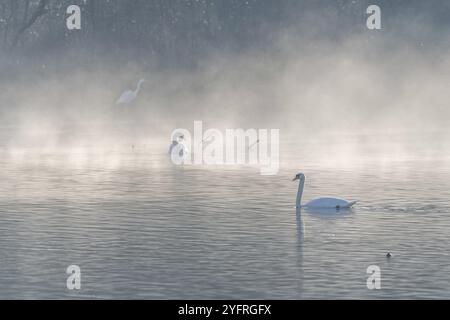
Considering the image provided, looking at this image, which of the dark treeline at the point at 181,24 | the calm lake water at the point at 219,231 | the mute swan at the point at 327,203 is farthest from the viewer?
the dark treeline at the point at 181,24

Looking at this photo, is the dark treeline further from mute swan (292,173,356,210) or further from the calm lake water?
mute swan (292,173,356,210)

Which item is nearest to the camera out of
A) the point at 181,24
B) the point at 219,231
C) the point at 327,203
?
the point at 219,231

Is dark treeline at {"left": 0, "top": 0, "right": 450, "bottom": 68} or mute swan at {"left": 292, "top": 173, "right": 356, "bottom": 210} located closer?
mute swan at {"left": 292, "top": 173, "right": 356, "bottom": 210}

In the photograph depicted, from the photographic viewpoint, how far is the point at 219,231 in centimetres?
3008

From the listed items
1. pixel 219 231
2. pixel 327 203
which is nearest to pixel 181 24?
pixel 327 203

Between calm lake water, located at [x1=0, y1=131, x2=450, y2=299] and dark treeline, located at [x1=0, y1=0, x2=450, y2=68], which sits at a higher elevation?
dark treeline, located at [x1=0, y1=0, x2=450, y2=68]

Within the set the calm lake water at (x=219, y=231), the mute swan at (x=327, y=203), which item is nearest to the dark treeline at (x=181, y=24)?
the calm lake water at (x=219, y=231)

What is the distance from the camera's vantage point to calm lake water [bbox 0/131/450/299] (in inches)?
940

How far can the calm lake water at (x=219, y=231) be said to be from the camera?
23875 mm

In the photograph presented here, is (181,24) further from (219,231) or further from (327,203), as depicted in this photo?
(219,231)

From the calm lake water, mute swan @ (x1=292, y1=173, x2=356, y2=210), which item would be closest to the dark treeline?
the calm lake water

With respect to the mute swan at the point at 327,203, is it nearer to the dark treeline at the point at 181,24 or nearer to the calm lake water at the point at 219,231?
the calm lake water at the point at 219,231

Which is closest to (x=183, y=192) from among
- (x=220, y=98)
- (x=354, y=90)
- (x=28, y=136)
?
(x=28, y=136)

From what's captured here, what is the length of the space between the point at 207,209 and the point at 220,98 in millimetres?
51698
